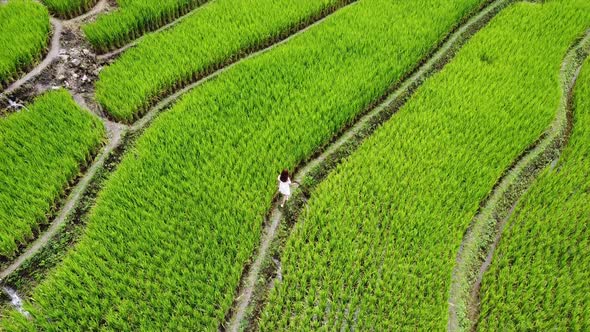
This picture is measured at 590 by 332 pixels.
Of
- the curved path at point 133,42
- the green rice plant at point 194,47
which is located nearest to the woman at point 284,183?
the green rice plant at point 194,47

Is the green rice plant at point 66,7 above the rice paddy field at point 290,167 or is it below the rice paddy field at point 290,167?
above

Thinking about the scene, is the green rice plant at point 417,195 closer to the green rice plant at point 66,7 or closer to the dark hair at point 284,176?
the dark hair at point 284,176

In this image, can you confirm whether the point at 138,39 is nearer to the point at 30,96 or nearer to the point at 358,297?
the point at 30,96

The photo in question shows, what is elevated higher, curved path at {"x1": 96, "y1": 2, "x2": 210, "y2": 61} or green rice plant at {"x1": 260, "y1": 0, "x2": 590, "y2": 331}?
curved path at {"x1": 96, "y1": 2, "x2": 210, "y2": 61}

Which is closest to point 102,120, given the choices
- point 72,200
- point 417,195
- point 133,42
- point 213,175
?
point 72,200

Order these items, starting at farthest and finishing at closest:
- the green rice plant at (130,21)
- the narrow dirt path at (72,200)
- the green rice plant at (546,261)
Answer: the green rice plant at (130,21) → the narrow dirt path at (72,200) → the green rice plant at (546,261)

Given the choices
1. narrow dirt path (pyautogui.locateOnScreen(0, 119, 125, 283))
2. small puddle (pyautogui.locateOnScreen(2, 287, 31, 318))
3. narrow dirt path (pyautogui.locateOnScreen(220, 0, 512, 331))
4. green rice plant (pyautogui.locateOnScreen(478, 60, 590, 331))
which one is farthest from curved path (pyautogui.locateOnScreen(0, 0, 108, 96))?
green rice plant (pyautogui.locateOnScreen(478, 60, 590, 331))

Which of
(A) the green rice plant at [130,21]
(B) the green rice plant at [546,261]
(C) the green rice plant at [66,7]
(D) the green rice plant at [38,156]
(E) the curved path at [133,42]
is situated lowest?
(B) the green rice plant at [546,261]

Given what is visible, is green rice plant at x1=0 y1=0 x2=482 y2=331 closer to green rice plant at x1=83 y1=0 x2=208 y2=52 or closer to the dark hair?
the dark hair
